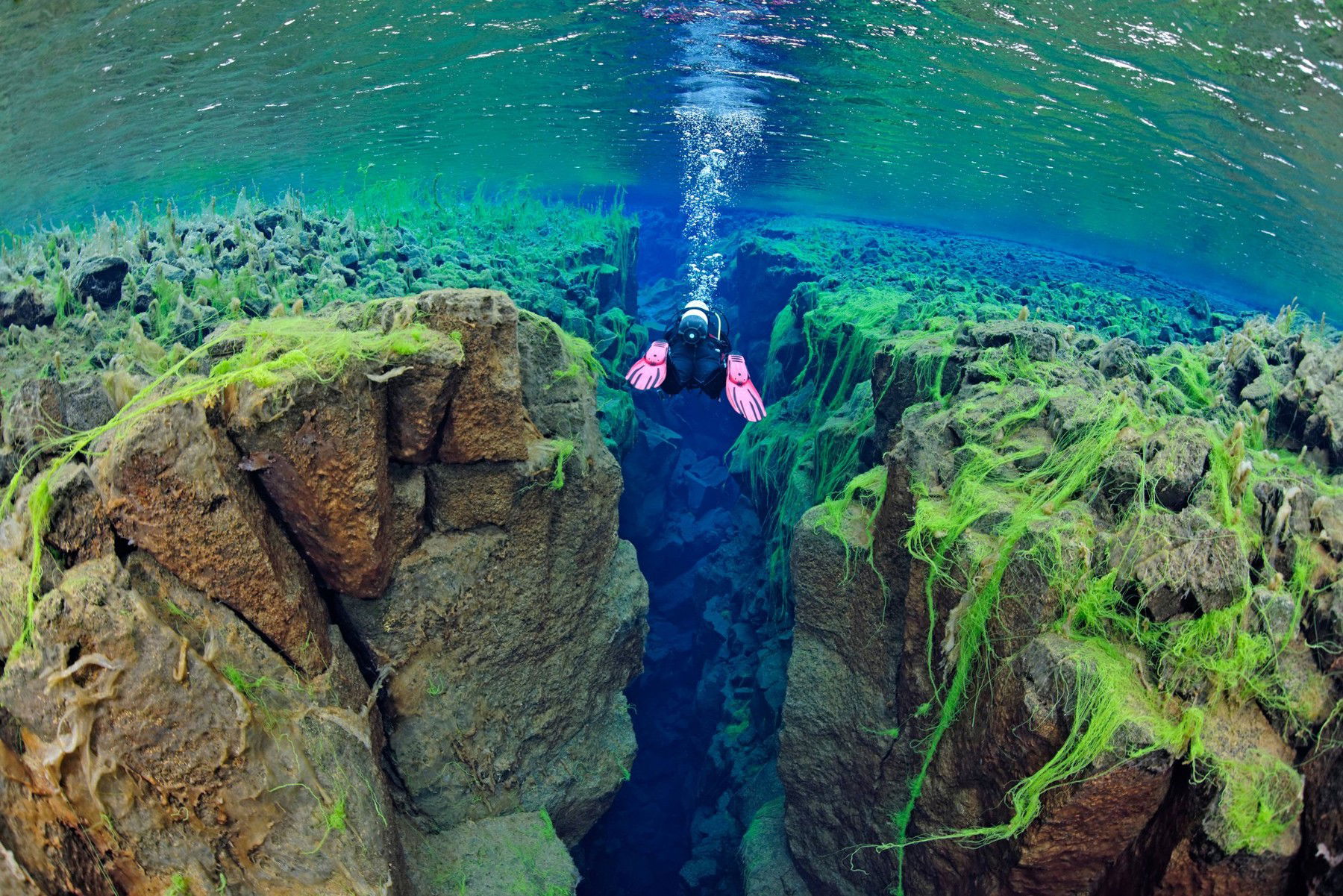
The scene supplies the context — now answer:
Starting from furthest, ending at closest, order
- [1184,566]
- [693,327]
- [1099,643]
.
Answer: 1. [693,327]
2. [1099,643]
3. [1184,566]

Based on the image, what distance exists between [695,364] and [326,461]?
619 cm

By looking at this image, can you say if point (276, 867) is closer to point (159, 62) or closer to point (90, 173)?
point (159, 62)

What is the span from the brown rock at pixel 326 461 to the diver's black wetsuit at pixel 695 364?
5390 millimetres

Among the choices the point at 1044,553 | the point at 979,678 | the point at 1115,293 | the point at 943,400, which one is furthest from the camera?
the point at 1115,293

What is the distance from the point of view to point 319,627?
4.22 m

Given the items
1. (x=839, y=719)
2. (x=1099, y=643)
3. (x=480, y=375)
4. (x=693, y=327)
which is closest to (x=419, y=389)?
(x=480, y=375)

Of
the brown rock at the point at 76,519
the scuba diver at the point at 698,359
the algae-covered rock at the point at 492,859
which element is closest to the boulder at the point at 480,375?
the brown rock at the point at 76,519

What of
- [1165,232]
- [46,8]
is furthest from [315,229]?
[1165,232]

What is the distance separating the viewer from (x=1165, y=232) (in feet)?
87.0

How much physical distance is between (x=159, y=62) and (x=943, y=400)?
14.8m

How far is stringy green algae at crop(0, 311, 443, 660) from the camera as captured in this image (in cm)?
312

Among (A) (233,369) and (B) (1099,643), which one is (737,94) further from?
(B) (1099,643)

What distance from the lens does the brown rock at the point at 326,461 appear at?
143 inches

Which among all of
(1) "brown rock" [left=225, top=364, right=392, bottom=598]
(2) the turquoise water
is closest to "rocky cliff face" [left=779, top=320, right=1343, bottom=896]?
(1) "brown rock" [left=225, top=364, right=392, bottom=598]
